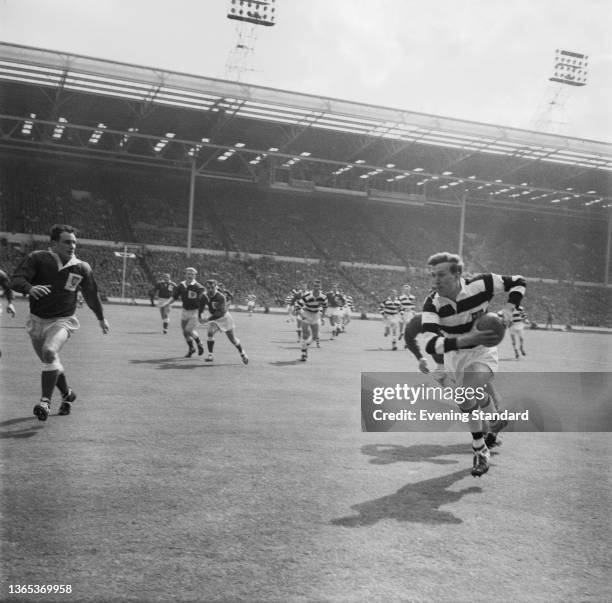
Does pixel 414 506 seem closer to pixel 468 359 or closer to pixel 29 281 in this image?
pixel 468 359

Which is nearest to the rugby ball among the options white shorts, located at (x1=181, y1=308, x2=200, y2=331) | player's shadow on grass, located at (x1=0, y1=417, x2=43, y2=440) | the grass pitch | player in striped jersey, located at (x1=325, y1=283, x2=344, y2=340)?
the grass pitch

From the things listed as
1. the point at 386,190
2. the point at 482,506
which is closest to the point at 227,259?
the point at 386,190

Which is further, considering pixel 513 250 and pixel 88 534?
pixel 513 250

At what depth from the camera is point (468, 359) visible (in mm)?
5859

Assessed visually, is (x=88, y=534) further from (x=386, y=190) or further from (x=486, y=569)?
(x=386, y=190)

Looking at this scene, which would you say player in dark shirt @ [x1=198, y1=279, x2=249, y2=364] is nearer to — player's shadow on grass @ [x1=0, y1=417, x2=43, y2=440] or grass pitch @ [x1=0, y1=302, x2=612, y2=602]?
grass pitch @ [x1=0, y1=302, x2=612, y2=602]

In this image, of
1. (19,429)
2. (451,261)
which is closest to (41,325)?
(19,429)

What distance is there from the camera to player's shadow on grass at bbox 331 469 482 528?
14.2ft

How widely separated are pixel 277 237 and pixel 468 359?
146 ft

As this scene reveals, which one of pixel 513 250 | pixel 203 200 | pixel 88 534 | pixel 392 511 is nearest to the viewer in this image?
pixel 88 534

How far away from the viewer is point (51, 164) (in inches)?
1893

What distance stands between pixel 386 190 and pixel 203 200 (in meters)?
14.9

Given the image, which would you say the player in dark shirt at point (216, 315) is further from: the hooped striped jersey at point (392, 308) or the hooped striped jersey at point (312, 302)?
the hooped striped jersey at point (392, 308)

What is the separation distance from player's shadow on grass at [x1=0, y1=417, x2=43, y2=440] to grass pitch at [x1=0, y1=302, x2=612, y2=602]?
19mm
